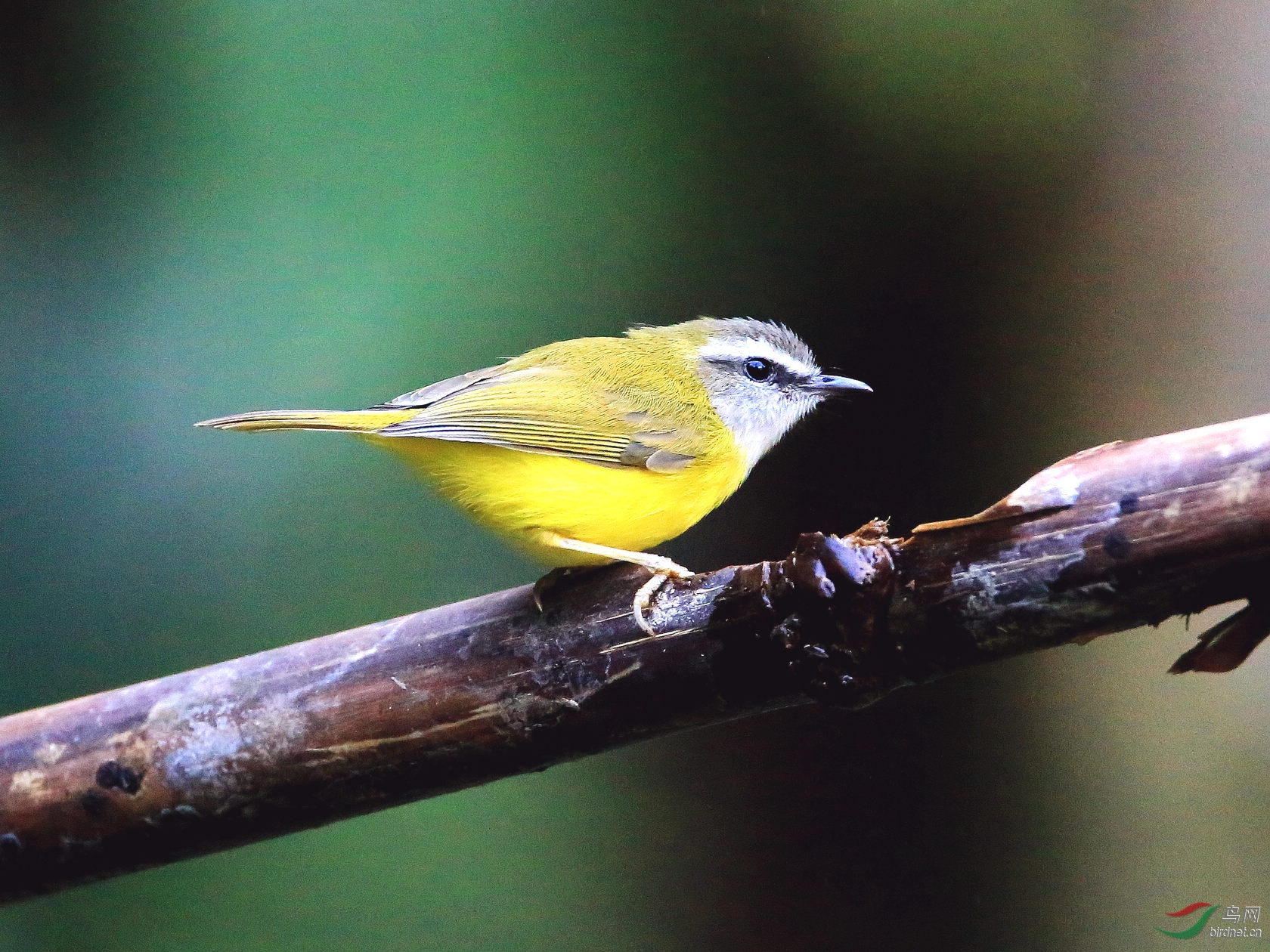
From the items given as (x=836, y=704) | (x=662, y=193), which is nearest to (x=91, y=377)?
(x=662, y=193)

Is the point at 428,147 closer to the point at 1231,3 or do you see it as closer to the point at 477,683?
the point at 477,683

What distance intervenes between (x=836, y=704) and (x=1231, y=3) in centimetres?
238

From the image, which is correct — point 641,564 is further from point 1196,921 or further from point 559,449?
point 1196,921

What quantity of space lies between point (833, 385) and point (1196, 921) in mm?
1729

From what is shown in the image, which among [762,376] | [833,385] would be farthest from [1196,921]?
[762,376]

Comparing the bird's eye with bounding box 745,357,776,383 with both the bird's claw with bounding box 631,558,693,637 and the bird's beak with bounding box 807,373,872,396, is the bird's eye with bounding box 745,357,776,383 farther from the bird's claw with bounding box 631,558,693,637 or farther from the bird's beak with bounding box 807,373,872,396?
the bird's claw with bounding box 631,558,693,637

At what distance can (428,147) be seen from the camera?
2.93 metres

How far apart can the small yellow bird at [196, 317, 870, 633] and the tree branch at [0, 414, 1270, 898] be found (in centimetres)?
14

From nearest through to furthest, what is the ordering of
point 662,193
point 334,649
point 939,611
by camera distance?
1. point 939,611
2. point 334,649
3. point 662,193

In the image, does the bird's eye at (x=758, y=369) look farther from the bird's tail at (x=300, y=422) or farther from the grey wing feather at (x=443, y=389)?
the bird's tail at (x=300, y=422)

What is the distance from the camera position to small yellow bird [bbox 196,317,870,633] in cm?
218

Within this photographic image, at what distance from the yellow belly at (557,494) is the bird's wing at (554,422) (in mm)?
31

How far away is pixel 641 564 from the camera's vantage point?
6.80 ft

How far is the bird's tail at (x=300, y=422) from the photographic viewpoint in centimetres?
213
